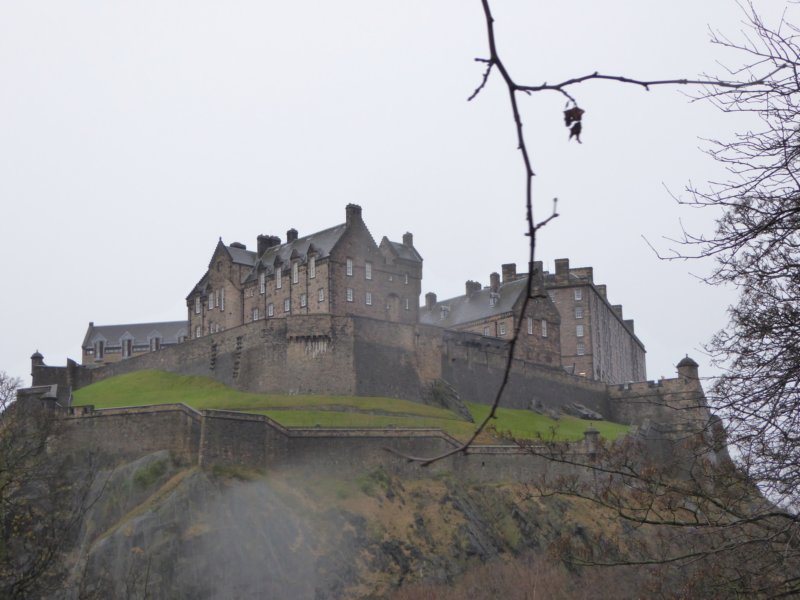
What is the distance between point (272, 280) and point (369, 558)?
89.0 ft

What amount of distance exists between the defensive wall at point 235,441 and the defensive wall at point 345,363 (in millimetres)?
6604

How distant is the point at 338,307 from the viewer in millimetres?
62719

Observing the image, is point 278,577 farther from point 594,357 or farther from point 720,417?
point 594,357

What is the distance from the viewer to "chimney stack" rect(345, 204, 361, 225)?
65062mm

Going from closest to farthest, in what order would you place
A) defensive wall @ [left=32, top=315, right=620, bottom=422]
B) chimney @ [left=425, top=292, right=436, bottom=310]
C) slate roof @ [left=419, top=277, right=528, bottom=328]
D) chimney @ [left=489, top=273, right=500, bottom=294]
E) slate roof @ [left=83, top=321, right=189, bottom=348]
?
defensive wall @ [left=32, top=315, right=620, bottom=422], slate roof @ [left=419, top=277, right=528, bottom=328], chimney @ [left=489, top=273, right=500, bottom=294], chimney @ [left=425, top=292, right=436, bottom=310], slate roof @ [left=83, top=321, right=189, bottom=348]

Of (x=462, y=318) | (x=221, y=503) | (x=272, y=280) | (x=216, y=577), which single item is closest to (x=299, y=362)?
(x=272, y=280)

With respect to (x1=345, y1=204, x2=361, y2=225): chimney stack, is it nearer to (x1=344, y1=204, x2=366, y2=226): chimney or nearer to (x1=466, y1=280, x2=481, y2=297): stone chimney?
(x1=344, y1=204, x2=366, y2=226): chimney

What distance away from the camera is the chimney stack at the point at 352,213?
65062mm

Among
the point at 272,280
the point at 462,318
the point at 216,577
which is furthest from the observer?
the point at 462,318

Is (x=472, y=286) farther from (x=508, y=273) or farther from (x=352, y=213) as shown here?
(x=352, y=213)

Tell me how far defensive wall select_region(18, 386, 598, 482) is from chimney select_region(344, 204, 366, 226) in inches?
693

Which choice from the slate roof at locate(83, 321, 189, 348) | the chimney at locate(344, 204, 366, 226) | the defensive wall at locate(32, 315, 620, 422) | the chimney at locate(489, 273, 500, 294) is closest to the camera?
the defensive wall at locate(32, 315, 620, 422)

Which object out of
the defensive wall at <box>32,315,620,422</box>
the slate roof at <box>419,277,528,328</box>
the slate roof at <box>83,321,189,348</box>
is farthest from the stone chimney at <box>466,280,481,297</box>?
the slate roof at <box>83,321,189,348</box>

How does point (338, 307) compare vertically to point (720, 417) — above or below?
above
